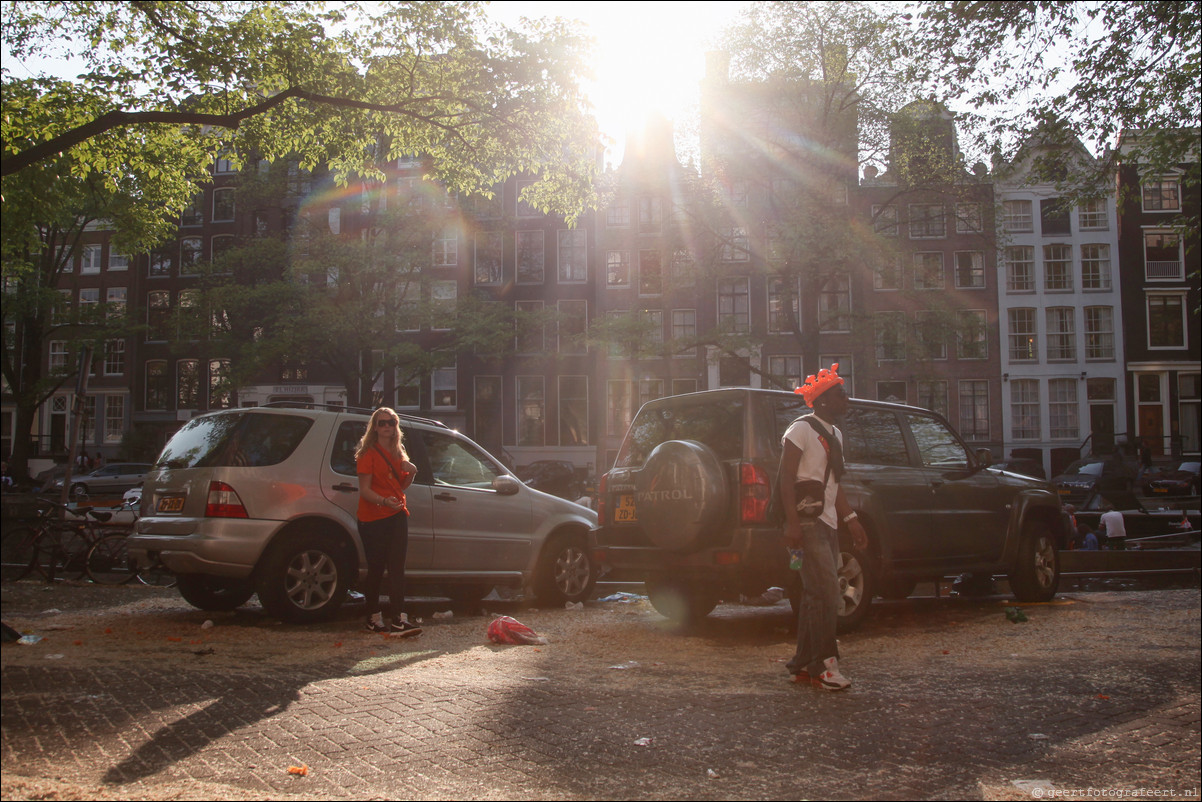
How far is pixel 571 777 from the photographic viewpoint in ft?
11.9

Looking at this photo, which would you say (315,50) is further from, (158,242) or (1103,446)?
(1103,446)

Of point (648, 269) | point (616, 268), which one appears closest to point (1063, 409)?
point (648, 269)

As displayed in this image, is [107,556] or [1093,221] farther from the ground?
[1093,221]

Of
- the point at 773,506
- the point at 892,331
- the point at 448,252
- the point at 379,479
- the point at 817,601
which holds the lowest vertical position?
the point at 817,601

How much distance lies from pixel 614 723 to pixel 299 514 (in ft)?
13.2

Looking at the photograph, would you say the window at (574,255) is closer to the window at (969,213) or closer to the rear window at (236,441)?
the window at (969,213)

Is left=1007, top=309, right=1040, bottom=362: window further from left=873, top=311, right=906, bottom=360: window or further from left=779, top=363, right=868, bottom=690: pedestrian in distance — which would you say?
left=779, top=363, right=868, bottom=690: pedestrian in distance

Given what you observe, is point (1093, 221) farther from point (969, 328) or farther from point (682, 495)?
point (682, 495)

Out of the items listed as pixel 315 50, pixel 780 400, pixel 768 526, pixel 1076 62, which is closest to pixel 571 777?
pixel 768 526

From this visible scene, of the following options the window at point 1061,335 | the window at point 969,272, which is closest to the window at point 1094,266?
the window at point 1061,335

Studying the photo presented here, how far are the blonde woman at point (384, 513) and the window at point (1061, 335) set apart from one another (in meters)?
43.8

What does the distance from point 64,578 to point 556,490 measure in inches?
920

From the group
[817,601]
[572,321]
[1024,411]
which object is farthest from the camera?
[1024,411]

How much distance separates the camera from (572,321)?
136 ft
